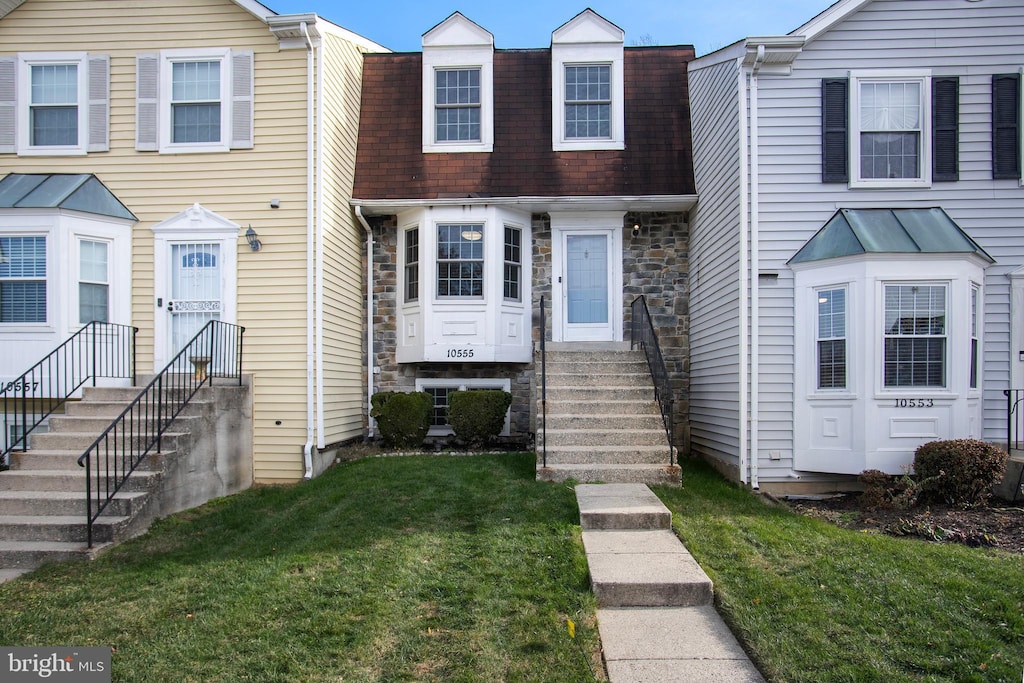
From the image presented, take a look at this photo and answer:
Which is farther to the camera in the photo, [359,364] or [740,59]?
[359,364]

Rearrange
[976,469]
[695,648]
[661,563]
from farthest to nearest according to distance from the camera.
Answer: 1. [976,469]
2. [661,563]
3. [695,648]

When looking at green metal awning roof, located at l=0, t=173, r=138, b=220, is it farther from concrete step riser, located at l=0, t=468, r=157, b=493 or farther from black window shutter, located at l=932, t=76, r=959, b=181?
black window shutter, located at l=932, t=76, r=959, b=181

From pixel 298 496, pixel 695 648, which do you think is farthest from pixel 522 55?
pixel 695 648

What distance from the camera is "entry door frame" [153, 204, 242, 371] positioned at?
952cm

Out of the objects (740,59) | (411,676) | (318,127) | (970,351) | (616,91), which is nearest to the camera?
(411,676)

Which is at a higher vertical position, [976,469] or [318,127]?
[318,127]

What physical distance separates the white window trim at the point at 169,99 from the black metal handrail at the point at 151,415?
264cm

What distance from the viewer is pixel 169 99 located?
9.65 meters

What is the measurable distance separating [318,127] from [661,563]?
7.57m

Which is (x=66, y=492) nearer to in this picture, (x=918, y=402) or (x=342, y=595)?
(x=342, y=595)

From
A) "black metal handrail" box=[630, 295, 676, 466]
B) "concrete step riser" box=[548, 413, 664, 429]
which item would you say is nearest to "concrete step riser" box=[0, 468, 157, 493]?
"concrete step riser" box=[548, 413, 664, 429]

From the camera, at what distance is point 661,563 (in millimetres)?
5023

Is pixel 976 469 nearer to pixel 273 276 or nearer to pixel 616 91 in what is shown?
pixel 616 91

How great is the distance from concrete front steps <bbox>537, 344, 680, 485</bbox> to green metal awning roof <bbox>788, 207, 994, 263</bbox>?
2722mm
